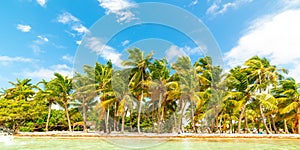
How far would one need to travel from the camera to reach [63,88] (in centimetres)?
2059

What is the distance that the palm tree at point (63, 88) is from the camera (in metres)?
20.6

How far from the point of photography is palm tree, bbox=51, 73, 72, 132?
67.6ft

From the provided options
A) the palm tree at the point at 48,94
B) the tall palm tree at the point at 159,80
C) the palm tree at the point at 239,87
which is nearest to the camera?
the tall palm tree at the point at 159,80

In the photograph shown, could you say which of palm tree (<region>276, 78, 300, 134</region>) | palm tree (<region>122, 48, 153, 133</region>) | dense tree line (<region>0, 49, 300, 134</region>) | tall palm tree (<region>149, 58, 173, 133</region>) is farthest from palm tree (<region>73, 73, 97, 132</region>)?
palm tree (<region>276, 78, 300, 134</region>)

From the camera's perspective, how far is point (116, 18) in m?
5.04

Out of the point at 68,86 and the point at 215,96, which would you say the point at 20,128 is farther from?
the point at 215,96

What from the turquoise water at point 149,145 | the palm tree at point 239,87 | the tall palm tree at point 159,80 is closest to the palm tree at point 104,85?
the tall palm tree at point 159,80

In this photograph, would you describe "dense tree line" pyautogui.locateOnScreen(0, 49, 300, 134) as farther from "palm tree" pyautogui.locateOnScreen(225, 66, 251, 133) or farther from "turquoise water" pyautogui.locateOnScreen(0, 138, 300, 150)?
"turquoise water" pyautogui.locateOnScreen(0, 138, 300, 150)

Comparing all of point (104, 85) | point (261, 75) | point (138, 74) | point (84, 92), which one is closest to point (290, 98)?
point (261, 75)

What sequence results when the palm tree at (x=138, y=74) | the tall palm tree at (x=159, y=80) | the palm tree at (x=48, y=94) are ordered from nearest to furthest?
1. the palm tree at (x=138, y=74)
2. the tall palm tree at (x=159, y=80)
3. the palm tree at (x=48, y=94)

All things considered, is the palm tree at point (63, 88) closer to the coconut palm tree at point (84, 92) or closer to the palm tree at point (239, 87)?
the coconut palm tree at point (84, 92)

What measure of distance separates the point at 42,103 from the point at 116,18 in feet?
59.2

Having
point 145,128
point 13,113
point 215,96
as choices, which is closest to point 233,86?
point 215,96

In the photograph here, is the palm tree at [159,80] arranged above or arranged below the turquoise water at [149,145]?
above
